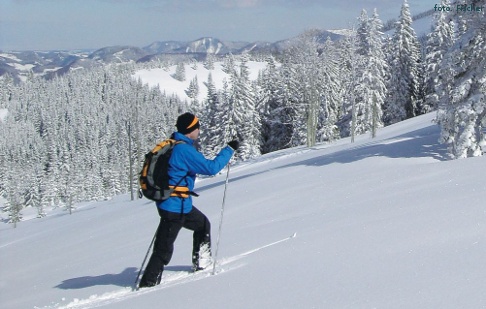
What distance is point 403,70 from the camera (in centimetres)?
4522

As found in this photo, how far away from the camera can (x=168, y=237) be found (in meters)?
5.75

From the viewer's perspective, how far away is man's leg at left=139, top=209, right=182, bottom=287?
18.7ft

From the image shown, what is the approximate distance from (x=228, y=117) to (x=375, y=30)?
67.9ft

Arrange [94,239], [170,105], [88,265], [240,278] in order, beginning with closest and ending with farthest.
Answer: [240,278] < [88,265] < [94,239] < [170,105]

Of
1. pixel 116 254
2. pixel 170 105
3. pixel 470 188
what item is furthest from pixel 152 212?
pixel 170 105

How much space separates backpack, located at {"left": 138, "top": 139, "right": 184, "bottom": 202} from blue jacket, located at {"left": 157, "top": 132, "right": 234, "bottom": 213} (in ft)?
0.20

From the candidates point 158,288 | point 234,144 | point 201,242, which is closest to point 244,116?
point 201,242

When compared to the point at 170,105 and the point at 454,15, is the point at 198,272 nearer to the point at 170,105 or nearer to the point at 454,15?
the point at 454,15

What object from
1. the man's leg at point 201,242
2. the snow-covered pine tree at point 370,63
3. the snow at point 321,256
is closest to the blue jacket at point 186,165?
the man's leg at point 201,242

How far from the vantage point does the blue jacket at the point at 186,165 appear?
17.9 feet

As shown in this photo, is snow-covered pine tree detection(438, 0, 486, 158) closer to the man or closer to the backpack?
the man

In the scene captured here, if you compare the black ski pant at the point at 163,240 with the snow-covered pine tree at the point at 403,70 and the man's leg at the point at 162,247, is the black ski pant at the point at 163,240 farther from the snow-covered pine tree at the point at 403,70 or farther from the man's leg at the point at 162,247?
the snow-covered pine tree at the point at 403,70

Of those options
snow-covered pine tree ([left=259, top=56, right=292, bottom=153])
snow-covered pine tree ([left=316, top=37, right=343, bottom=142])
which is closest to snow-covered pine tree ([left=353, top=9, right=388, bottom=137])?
snow-covered pine tree ([left=316, top=37, right=343, bottom=142])

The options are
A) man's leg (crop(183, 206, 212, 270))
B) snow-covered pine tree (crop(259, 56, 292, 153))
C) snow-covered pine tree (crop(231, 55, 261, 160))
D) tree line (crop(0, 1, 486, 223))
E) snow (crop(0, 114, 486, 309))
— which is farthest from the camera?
snow-covered pine tree (crop(259, 56, 292, 153))
